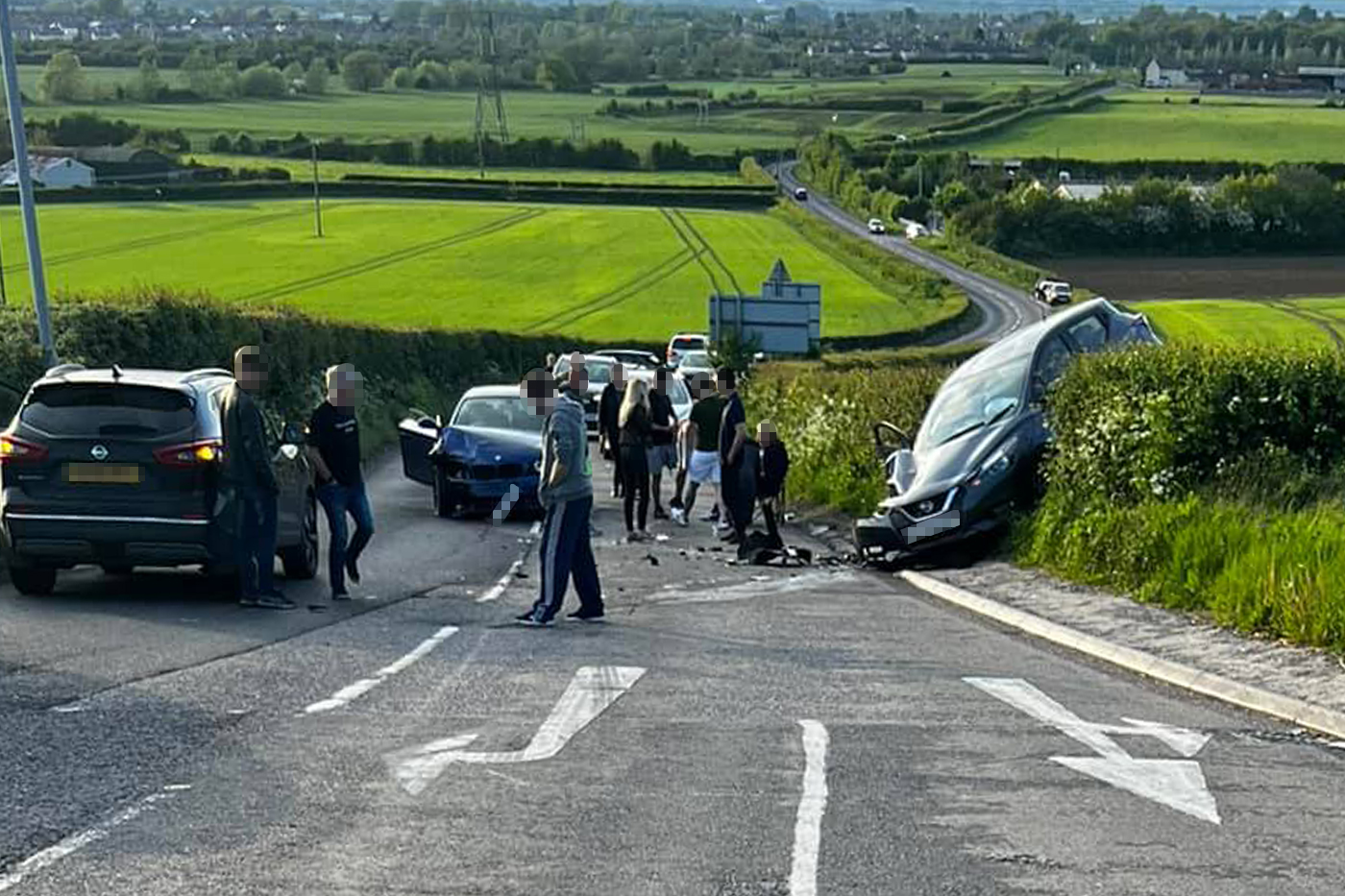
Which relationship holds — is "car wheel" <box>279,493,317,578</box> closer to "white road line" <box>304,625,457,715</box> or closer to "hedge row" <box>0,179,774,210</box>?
"white road line" <box>304,625,457,715</box>

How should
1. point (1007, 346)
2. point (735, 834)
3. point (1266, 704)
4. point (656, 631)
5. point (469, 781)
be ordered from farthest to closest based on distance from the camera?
point (1007, 346), point (656, 631), point (1266, 704), point (469, 781), point (735, 834)

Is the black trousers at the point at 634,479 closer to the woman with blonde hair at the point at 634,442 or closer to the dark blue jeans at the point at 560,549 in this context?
the woman with blonde hair at the point at 634,442

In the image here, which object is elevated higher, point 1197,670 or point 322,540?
point 1197,670

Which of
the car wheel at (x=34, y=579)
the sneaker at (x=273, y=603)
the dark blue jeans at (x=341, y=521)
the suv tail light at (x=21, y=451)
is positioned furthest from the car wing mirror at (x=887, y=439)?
the suv tail light at (x=21, y=451)

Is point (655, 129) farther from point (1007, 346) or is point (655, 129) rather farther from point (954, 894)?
point (954, 894)

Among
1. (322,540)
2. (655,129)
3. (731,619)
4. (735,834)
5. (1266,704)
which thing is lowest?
(655,129)

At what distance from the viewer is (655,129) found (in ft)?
556

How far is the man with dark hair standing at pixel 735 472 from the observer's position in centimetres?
2019

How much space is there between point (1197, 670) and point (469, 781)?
4.94 metres

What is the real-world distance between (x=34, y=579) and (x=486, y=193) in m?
111

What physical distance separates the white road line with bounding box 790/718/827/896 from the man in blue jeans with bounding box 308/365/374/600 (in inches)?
254

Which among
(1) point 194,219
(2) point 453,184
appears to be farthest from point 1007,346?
(2) point 453,184

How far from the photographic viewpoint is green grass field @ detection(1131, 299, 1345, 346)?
65312 millimetres

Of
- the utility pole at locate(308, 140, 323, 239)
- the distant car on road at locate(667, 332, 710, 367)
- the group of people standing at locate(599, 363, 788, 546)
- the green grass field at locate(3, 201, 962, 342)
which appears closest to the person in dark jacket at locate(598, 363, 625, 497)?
the group of people standing at locate(599, 363, 788, 546)
